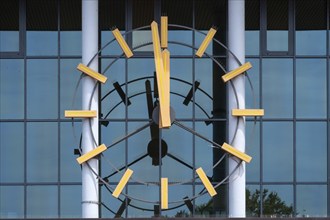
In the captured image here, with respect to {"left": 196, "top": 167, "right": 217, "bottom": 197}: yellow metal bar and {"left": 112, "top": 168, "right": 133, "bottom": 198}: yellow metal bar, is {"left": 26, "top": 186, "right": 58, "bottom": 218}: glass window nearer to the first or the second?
{"left": 112, "top": 168, "right": 133, "bottom": 198}: yellow metal bar

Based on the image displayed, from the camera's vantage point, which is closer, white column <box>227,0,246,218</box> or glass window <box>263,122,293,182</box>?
white column <box>227,0,246,218</box>

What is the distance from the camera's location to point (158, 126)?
25.8 meters

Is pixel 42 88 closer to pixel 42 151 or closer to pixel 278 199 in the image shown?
pixel 42 151

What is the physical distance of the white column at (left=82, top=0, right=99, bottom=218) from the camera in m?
25.1

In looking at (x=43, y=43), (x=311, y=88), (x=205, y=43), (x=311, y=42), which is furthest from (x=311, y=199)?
(x=43, y=43)

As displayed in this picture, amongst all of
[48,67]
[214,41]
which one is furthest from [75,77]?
[214,41]

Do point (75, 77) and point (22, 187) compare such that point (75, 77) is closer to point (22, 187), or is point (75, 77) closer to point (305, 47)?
point (22, 187)

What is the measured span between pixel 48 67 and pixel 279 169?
8086 millimetres

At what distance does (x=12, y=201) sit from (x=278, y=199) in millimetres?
8397

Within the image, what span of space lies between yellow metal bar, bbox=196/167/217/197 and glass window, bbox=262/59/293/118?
9.38 feet

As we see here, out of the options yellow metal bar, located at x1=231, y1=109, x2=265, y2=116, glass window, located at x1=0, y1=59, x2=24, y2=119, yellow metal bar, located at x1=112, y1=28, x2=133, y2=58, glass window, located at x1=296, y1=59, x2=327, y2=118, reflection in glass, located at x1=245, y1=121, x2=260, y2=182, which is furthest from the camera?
glass window, located at x1=296, y1=59, x2=327, y2=118

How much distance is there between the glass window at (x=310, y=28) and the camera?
87.0 ft

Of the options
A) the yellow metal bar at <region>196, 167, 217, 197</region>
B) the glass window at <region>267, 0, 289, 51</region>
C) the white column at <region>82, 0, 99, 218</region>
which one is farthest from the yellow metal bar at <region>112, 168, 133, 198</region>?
the glass window at <region>267, 0, 289, 51</region>

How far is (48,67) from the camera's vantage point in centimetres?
2636
